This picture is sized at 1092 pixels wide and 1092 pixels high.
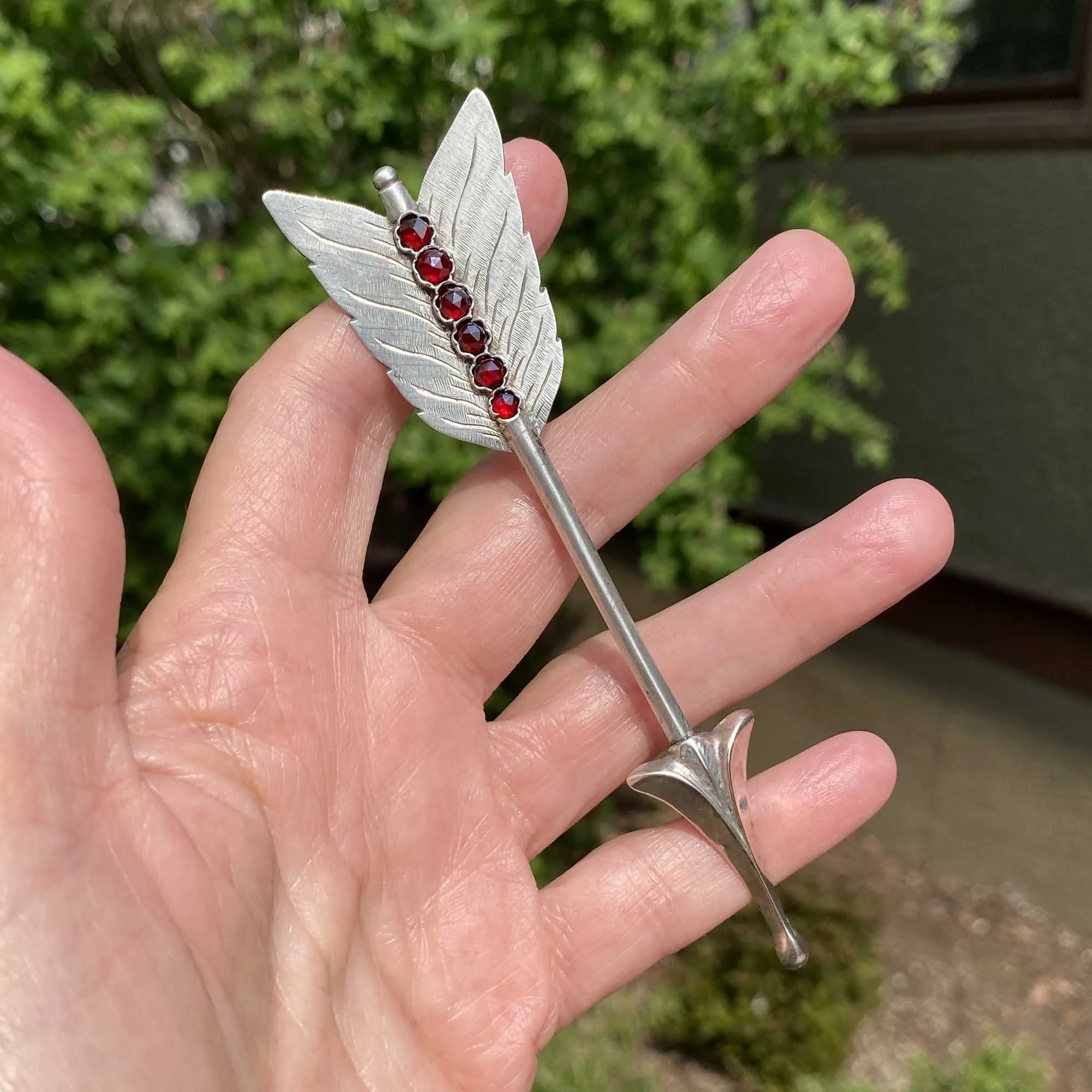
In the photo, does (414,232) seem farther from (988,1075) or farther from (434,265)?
(988,1075)

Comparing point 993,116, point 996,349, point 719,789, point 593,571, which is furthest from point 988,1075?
point 993,116

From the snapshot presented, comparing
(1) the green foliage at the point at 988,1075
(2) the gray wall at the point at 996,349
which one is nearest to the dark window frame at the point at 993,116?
(2) the gray wall at the point at 996,349

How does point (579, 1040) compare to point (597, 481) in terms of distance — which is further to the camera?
point (579, 1040)

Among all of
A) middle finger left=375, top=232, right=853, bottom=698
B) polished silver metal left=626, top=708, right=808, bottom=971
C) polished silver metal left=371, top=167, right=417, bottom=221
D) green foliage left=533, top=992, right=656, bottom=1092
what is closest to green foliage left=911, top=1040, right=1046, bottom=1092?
green foliage left=533, top=992, right=656, bottom=1092

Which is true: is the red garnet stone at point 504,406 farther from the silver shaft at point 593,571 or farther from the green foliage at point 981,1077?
the green foliage at point 981,1077

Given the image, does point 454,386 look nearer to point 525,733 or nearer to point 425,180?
point 425,180

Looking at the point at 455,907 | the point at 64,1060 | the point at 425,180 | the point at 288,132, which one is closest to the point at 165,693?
the point at 64,1060
